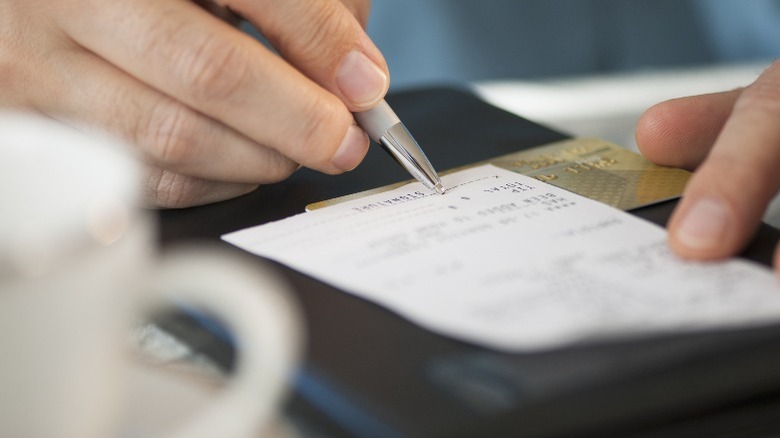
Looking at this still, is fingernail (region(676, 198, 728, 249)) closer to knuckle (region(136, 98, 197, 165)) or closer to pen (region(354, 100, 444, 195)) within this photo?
pen (region(354, 100, 444, 195))

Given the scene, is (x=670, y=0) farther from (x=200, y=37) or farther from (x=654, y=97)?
(x=200, y=37)

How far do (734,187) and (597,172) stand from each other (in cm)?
12

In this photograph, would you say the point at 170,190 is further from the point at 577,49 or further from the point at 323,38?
the point at 577,49

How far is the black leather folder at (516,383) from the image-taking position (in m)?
0.31

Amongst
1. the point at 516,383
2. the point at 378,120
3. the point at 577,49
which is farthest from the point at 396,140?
the point at 577,49

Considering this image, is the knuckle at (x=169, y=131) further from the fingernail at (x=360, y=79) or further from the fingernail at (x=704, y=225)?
the fingernail at (x=704, y=225)

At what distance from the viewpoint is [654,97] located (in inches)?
48.6

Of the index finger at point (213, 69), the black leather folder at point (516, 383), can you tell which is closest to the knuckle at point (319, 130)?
the index finger at point (213, 69)

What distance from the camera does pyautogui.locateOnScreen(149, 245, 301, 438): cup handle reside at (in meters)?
0.26

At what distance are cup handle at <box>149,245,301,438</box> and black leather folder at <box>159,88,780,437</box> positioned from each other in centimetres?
5

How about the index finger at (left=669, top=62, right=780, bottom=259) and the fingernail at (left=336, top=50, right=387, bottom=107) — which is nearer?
the index finger at (left=669, top=62, right=780, bottom=259)

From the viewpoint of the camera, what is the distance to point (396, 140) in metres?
0.56

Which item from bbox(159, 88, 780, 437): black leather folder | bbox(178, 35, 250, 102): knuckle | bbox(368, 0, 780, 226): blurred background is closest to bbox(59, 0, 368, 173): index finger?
A: bbox(178, 35, 250, 102): knuckle

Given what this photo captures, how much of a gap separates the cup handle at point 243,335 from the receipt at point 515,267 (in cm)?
10
